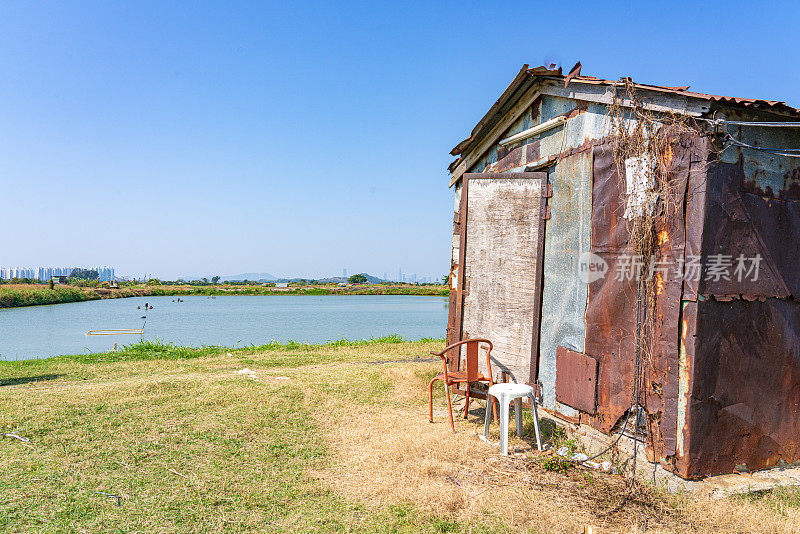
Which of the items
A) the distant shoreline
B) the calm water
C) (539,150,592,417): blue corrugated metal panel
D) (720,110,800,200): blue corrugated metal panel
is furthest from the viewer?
the distant shoreline

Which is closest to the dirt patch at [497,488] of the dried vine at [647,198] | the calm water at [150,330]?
the dried vine at [647,198]

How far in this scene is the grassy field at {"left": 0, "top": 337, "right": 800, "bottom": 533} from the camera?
10.3 feet

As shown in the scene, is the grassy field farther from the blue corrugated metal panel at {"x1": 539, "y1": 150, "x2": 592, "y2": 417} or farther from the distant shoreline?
the distant shoreline

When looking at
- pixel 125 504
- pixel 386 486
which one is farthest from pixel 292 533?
pixel 125 504

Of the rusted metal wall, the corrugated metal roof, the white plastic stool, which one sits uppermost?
the corrugated metal roof

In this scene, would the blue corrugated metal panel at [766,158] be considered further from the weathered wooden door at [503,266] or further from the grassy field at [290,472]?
the grassy field at [290,472]

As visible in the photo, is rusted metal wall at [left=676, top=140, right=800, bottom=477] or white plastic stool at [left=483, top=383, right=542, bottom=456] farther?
white plastic stool at [left=483, top=383, right=542, bottom=456]

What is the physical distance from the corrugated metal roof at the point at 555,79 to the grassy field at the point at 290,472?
2.85m

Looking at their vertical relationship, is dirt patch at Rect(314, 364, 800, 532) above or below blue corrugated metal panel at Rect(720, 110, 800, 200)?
below

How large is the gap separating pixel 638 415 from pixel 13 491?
488 cm

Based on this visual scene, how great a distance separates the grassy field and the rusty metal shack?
515 millimetres

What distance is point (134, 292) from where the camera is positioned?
5184 cm

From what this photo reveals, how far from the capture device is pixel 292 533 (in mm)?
3020

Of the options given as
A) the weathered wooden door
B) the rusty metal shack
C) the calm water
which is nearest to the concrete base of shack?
the rusty metal shack
